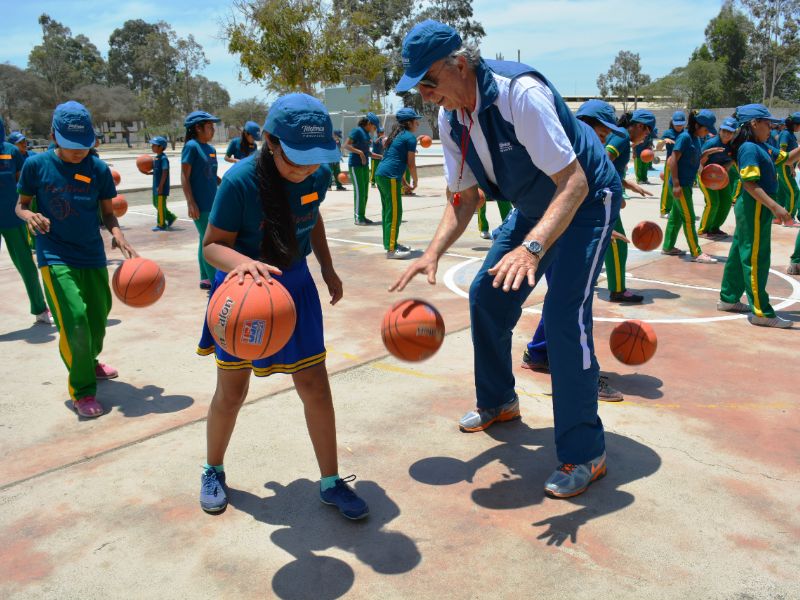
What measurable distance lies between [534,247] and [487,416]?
6.00ft

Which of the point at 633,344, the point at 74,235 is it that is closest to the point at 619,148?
the point at 633,344

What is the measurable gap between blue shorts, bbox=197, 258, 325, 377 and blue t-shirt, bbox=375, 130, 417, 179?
7.68m

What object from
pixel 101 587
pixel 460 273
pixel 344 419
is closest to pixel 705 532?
pixel 344 419

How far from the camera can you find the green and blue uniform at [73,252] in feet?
17.2

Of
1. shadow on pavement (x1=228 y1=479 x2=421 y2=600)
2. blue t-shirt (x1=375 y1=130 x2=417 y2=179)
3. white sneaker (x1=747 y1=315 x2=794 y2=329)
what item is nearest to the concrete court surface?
shadow on pavement (x1=228 y1=479 x2=421 y2=600)

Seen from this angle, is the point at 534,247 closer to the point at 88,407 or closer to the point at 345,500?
the point at 345,500

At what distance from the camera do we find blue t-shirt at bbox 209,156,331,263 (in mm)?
3430

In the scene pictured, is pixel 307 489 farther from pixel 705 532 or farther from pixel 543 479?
pixel 705 532

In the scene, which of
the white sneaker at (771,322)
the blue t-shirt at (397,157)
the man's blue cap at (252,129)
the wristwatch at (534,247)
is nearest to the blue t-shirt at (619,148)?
the white sneaker at (771,322)

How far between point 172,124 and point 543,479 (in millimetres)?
77892

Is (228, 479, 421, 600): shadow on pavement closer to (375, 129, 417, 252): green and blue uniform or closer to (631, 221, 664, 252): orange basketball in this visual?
(631, 221, 664, 252): orange basketball

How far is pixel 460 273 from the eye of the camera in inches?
386

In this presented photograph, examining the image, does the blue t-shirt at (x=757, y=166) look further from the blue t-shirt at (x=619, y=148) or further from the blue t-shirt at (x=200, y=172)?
the blue t-shirt at (x=200, y=172)

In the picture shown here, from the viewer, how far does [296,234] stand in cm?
367
